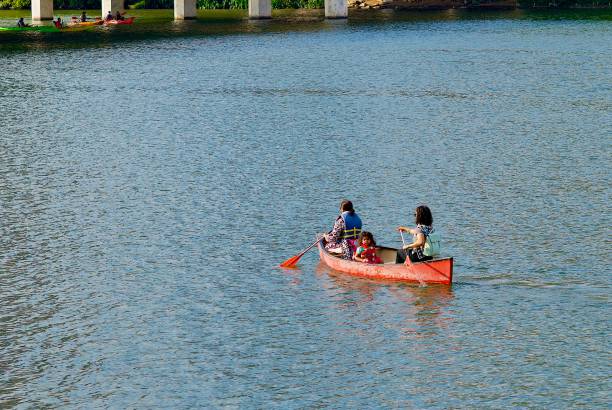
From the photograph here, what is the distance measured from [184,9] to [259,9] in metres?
10.3

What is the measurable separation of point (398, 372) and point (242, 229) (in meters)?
14.7

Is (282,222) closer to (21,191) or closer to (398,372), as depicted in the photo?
(21,191)

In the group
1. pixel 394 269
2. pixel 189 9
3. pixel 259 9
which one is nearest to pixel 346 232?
pixel 394 269

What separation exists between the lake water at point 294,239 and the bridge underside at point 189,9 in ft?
240

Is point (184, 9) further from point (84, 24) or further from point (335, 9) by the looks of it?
point (335, 9)

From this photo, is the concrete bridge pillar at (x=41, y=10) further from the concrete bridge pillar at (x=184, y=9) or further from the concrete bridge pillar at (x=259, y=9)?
the concrete bridge pillar at (x=259, y=9)

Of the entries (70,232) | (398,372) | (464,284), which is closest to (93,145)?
(70,232)

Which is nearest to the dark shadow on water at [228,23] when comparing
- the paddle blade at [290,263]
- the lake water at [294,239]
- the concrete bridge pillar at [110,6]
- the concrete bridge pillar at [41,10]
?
the concrete bridge pillar at [41,10]

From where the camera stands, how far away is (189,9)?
543 feet

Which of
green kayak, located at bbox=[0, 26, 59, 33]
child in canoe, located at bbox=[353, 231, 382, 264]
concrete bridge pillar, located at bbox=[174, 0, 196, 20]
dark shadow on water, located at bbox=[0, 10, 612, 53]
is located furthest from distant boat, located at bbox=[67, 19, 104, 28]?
child in canoe, located at bbox=[353, 231, 382, 264]

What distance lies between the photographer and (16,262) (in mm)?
38344

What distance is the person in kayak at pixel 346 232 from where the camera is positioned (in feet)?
121

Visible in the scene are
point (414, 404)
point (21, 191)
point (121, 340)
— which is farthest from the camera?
point (21, 191)

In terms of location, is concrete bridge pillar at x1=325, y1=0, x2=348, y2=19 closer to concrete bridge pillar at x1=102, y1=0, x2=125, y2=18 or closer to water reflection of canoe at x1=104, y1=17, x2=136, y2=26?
water reflection of canoe at x1=104, y1=17, x2=136, y2=26
